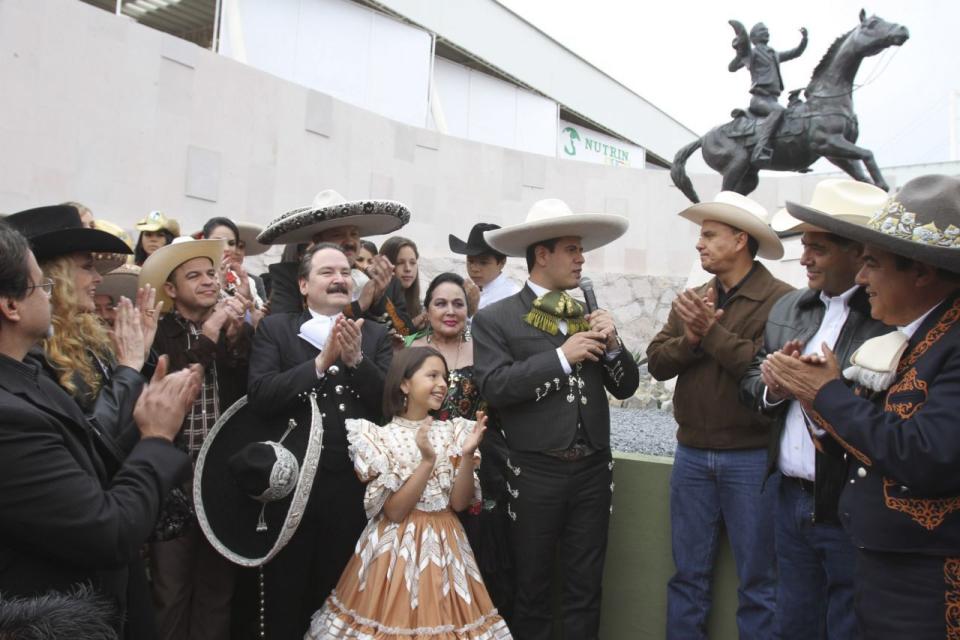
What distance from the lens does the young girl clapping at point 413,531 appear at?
2.84 metres

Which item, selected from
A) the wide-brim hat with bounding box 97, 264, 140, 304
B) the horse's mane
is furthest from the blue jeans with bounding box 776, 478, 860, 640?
the horse's mane

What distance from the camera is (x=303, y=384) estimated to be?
119 inches

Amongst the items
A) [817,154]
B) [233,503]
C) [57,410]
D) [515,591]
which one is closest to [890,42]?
[817,154]

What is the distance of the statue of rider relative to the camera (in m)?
9.21

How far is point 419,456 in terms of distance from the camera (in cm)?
305

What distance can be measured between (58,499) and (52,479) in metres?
0.04

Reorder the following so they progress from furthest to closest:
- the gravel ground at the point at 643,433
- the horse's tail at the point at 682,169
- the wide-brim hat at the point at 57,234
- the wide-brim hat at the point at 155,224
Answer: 1. the horse's tail at the point at 682,169
2. the wide-brim hat at the point at 155,224
3. the gravel ground at the point at 643,433
4. the wide-brim hat at the point at 57,234

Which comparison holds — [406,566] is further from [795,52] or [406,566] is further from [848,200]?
[795,52]

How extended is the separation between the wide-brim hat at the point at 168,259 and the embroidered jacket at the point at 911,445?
2.57 meters

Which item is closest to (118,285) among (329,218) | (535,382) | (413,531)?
(329,218)

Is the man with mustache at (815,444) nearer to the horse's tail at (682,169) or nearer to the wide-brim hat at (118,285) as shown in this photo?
the wide-brim hat at (118,285)

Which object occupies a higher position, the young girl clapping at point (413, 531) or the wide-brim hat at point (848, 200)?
the wide-brim hat at point (848, 200)

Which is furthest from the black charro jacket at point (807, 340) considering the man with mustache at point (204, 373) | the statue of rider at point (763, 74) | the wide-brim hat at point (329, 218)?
the statue of rider at point (763, 74)

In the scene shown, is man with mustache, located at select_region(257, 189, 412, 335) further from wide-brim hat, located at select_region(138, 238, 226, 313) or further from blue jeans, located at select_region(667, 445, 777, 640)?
blue jeans, located at select_region(667, 445, 777, 640)
